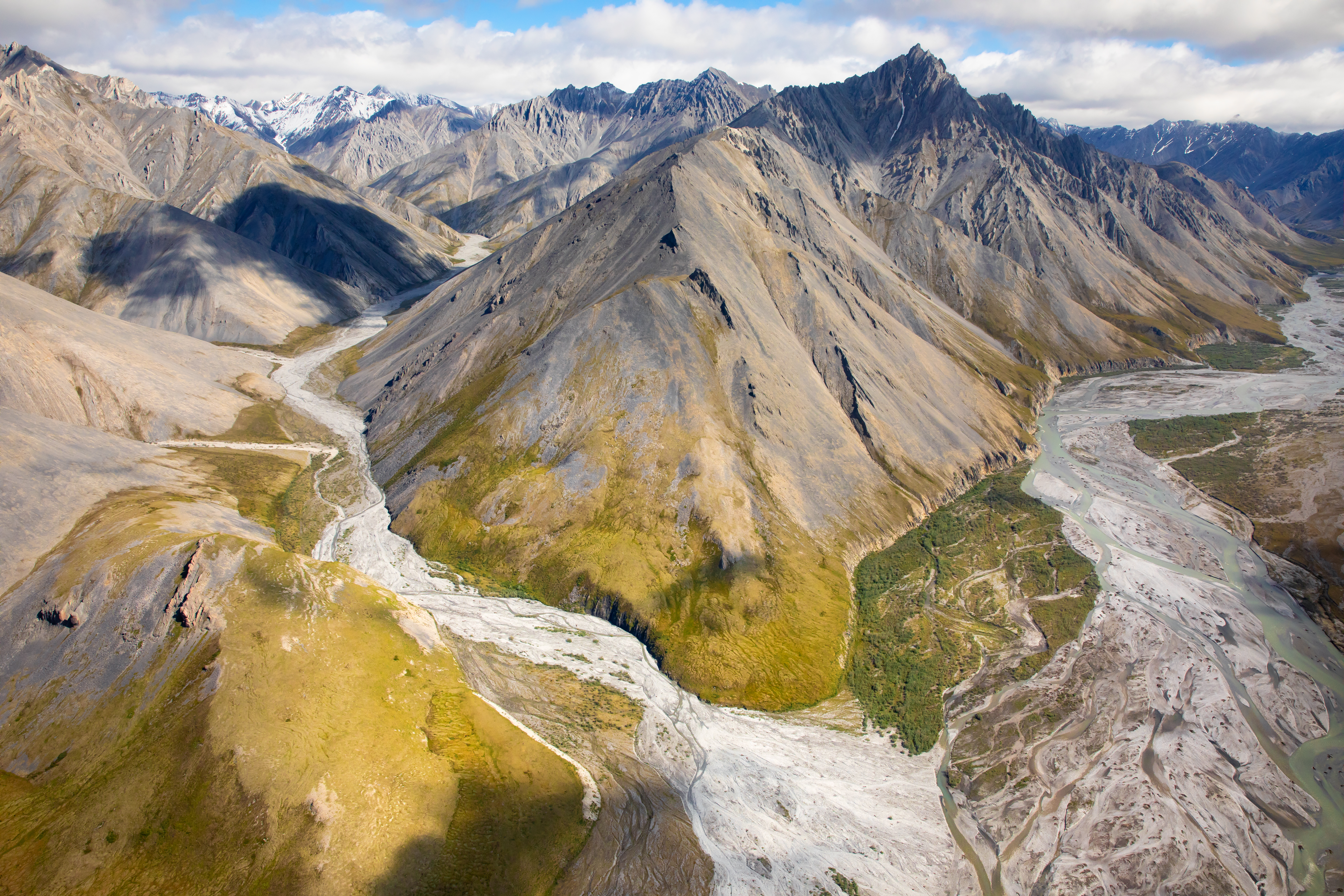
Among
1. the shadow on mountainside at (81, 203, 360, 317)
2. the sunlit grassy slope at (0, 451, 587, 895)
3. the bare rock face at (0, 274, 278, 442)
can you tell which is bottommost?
the sunlit grassy slope at (0, 451, 587, 895)

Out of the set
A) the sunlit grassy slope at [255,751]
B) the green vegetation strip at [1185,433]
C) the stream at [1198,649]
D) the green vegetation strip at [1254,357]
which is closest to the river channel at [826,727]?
the stream at [1198,649]

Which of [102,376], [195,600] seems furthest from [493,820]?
[102,376]

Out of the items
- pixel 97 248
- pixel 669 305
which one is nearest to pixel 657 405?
pixel 669 305

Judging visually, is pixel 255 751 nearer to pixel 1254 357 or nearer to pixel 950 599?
pixel 950 599

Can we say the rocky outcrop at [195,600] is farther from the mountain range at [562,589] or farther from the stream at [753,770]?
the stream at [753,770]

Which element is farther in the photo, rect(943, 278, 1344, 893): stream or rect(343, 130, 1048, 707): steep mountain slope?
rect(343, 130, 1048, 707): steep mountain slope

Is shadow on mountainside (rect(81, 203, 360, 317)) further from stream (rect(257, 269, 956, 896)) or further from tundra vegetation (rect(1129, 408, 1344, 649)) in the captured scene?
tundra vegetation (rect(1129, 408, 1344, 649))

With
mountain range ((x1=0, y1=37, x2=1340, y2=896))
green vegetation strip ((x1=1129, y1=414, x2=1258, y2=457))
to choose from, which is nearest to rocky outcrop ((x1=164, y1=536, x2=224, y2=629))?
mountain range ((x1=0, y1=37, x2=1340, y2=896))

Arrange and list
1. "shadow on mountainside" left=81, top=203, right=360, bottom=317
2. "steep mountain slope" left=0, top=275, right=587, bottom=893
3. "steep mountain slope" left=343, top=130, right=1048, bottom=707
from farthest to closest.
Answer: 1. "shadow on mountainside" left=81, top=203, right=360, bottom=317
2. "steep mountain slope" left=343, top=130, right=1048, bottom=707
3. "steep mountain slope" left=0, top=275, right=587, bottom=893
